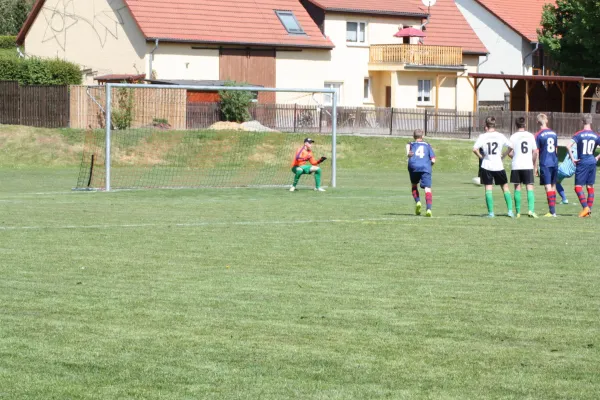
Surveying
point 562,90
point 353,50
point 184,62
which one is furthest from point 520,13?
point 184,62

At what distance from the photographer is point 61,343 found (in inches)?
320

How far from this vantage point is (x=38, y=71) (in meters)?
48.1

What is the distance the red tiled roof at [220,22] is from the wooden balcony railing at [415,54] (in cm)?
390

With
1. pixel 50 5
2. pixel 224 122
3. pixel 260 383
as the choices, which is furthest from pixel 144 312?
pixel 50 5

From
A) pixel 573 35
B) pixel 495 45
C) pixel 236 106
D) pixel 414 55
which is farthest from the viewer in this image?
pixel 495 45

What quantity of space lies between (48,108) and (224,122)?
885 cm

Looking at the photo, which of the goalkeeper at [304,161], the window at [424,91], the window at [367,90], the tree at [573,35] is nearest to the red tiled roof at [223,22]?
the window at [367,90]

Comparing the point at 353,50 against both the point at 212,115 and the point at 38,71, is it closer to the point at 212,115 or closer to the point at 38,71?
the point at 38,71

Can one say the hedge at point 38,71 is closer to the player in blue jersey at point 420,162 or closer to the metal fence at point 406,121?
the metal fence at point 406,121

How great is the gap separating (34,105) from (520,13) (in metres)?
37.4

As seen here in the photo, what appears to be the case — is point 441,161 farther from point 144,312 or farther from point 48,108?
point 144,312

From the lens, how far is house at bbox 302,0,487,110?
58.6 metres

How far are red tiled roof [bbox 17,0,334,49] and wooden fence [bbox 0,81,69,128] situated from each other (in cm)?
794

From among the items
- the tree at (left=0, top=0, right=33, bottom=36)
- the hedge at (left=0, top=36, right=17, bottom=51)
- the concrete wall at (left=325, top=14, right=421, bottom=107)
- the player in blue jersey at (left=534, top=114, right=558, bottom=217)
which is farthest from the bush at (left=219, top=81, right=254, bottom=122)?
the tree at (left=0, top=0, right=33, bottom=36)
